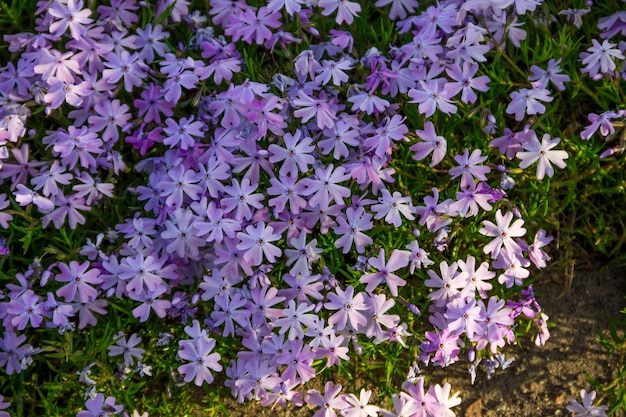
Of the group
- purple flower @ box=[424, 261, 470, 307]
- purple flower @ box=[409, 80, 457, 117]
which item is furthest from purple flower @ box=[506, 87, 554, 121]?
purple flower @ box=[424, 261, 470, 307]

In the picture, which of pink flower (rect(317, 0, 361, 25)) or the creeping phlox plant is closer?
the creeping phlox plant

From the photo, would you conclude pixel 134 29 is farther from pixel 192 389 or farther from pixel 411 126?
pixel 192 389

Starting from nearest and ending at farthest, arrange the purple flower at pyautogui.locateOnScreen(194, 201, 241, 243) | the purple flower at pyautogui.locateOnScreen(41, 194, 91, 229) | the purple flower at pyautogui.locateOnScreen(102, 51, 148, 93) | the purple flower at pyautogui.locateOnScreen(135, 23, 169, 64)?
the purple flower at pyautogui.locateOnScreen(194, 201, 241, 243)
the purple flower at pyautogui.locateOnScreen(41, 194, 91, 229)
the purple flower at pyautogui.locateOnScreen(102, 51, 148, 93)
the purple flower at pyautogui.locateOnScreen(135, 23, 169, 64)

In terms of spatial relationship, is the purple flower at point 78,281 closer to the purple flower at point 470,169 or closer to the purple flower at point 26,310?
the purple flower at point 26,310

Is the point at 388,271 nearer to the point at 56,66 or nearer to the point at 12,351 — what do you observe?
the point at 12,351

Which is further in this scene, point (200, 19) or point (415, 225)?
point (200, 19)

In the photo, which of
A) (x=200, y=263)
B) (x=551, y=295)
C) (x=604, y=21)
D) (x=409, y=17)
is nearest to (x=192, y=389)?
(x=200, y=263)

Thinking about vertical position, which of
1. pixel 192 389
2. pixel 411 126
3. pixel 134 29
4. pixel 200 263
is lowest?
pixel 192 389

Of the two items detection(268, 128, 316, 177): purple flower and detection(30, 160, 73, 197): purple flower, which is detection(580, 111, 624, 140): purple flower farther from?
detection(30, 160, 73, 197): purple flower
